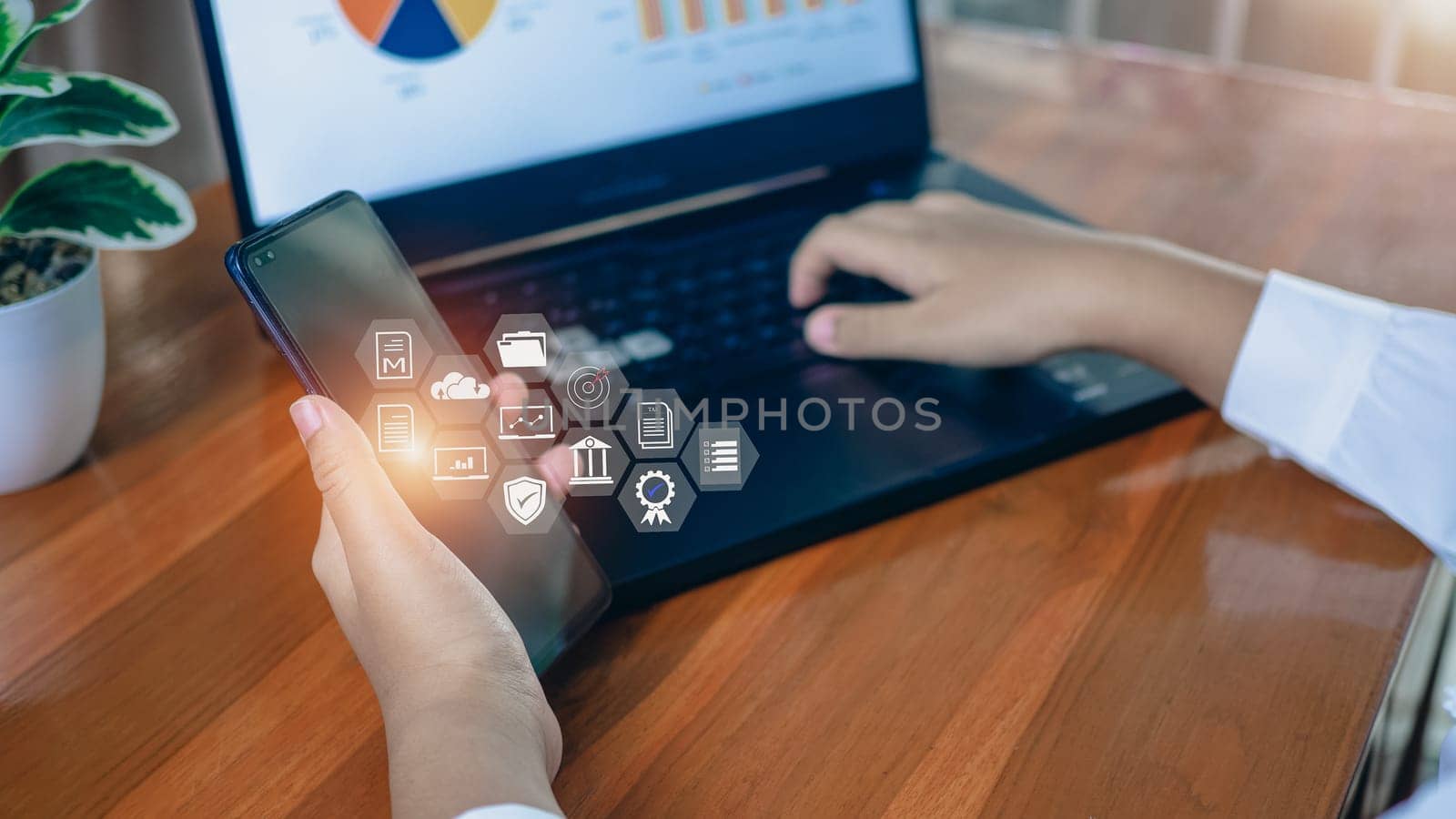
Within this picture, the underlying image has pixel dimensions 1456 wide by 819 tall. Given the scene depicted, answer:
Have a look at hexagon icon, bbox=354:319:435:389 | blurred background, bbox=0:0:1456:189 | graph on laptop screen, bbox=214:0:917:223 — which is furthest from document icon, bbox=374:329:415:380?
blurred background, bbox=0:0:1456:189

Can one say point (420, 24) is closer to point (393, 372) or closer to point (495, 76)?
point (495, 76)

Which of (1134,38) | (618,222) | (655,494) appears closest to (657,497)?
(655,494)

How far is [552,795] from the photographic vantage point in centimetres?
36

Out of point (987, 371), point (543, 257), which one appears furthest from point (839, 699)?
point (543, 257)

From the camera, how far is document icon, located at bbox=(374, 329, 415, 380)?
0.42 metres

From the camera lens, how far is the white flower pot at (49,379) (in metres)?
0.47

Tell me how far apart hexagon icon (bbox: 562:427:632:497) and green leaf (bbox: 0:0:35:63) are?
269 mm

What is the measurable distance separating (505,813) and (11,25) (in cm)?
37

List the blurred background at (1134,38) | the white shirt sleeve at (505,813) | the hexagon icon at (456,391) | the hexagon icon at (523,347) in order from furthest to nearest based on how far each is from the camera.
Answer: the blurred background at (1134,38), the hexagon icon at (523,347), the hexagon icon at (456,391), the white shirt sleeve at (505,813)

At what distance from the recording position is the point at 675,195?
679mm

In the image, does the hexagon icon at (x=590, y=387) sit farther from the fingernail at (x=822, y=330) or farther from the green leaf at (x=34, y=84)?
the green leaf at (x=34, y=84)

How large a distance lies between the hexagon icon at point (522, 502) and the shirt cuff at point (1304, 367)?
12.3 inches

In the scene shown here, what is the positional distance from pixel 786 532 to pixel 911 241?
0.19 metres

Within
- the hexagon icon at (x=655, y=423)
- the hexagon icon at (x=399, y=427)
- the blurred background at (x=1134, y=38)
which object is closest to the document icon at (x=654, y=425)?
the hexagon icon at (x=655, y=423)
